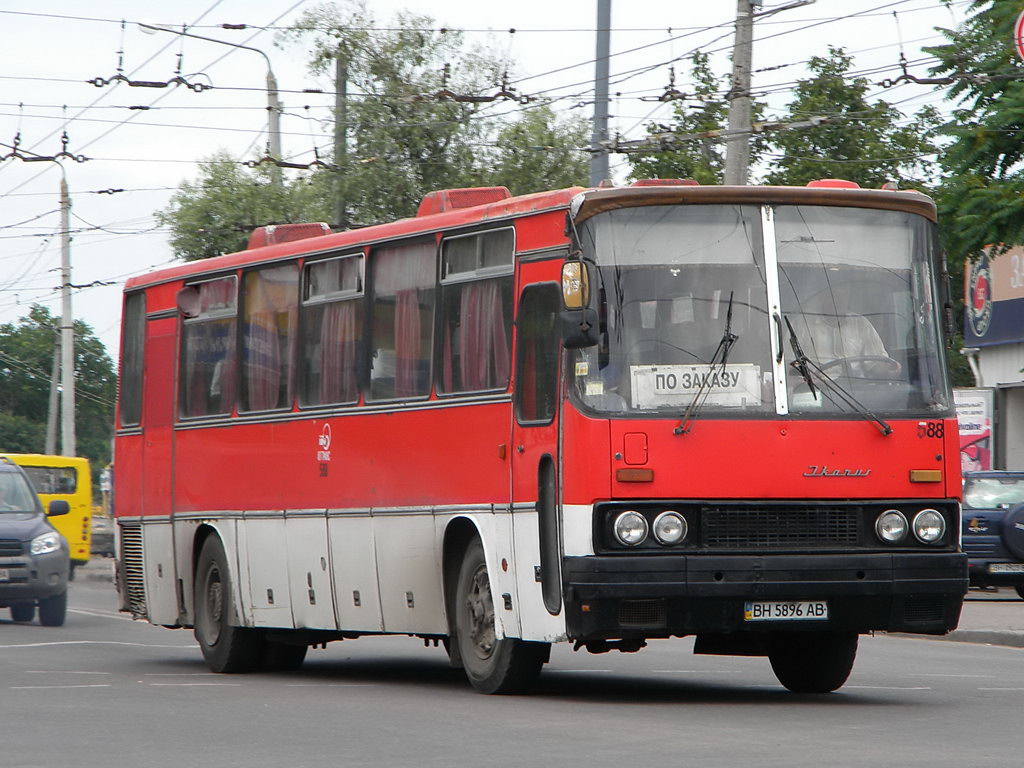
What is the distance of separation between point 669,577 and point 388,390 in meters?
3.35

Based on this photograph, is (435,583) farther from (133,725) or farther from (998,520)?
(998,520)

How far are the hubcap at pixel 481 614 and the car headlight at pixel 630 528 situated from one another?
1424 mm

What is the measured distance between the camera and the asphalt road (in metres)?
9.91

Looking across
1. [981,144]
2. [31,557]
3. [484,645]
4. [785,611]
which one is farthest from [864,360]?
[31,557]

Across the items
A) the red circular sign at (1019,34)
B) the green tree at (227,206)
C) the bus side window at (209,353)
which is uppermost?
the green tree at (227,206)

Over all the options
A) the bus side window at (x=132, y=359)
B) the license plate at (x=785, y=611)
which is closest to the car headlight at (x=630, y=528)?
the license plate at (x=785, y=611)

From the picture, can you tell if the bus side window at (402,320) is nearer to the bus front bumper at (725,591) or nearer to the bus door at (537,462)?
the bus door at (537,462)

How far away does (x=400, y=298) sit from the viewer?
14695mm

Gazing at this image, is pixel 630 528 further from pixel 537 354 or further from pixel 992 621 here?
pixel 992 621

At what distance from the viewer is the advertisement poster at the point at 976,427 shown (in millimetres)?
37062

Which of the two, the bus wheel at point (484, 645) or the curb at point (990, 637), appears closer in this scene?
the bus wheel at point (484, 645)

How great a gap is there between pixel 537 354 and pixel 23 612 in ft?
48.7

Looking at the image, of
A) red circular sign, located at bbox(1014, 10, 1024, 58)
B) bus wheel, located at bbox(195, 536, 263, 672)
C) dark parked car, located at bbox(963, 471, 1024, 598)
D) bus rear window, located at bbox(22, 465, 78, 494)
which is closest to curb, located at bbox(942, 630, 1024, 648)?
red circular sign, located at bbox(1014, 10, 1024, 58)

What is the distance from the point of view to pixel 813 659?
13797 mm
